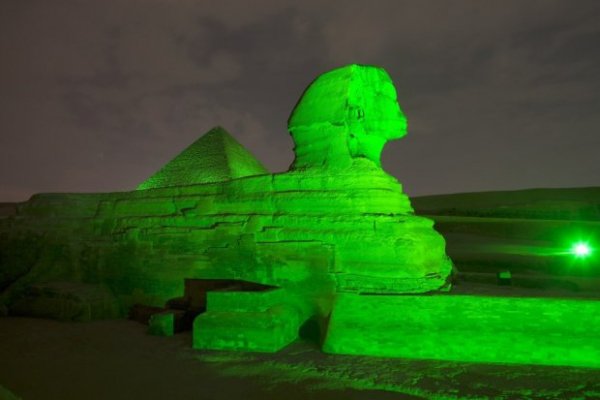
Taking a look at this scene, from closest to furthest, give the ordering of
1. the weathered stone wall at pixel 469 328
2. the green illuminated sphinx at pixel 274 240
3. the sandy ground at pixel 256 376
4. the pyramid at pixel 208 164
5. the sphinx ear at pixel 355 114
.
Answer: the sandy ground at pixel 256 376 < the weathered stone wall at pixel 469 328 < the green illuminated sphinx at pixel 274 240 < the sphinx ear at pixel 355 114 < the pyramid at pixel 208 164

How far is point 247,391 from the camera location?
13.3ft

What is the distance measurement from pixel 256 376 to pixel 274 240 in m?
2.01

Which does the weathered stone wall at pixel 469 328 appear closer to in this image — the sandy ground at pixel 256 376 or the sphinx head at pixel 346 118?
the sandy ground at pixel 256 376

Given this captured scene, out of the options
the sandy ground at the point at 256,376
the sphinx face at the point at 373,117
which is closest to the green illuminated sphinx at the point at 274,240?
the sphinx face at the point at 373,117

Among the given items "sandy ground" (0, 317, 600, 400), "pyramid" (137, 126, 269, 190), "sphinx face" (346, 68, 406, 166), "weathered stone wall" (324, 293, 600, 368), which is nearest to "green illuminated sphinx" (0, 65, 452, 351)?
"sphinx face" (346, 68, 406, 166)

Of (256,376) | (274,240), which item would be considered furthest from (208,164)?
(256,376)

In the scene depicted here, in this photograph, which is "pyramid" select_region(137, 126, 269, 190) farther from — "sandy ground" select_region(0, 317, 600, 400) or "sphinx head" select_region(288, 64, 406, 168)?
"sandy ground" select_region(0, 317, 600, 400)

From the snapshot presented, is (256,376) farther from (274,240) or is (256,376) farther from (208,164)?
(208,164)

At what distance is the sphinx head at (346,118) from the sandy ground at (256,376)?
2.67m

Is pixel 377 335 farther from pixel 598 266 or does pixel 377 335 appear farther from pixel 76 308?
pixel 598 266

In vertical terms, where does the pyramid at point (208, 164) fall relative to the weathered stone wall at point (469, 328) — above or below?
above

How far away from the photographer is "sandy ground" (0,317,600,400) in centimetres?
390

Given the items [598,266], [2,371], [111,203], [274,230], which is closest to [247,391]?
[274,230]

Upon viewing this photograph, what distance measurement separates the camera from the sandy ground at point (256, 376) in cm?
390
